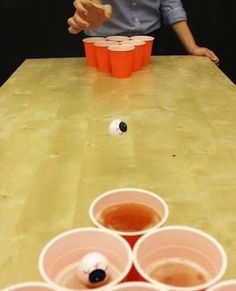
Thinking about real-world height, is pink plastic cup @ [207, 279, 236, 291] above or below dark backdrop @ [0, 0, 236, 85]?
above

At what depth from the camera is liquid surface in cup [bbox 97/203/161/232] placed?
74 centimetres

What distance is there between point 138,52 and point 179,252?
4.53ft

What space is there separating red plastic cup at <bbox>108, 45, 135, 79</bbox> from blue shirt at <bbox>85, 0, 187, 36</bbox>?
47cm

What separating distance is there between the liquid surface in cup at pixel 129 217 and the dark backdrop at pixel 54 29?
260cm

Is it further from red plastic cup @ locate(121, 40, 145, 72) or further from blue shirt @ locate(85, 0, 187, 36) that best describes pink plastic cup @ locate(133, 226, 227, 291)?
blue shirt @ locate(85, 0, 187, 36)

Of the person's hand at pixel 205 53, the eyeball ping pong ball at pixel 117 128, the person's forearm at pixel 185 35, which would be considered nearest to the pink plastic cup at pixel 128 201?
the eyeball ping pong ball at pixel 117 128

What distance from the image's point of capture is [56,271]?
2.15 ft

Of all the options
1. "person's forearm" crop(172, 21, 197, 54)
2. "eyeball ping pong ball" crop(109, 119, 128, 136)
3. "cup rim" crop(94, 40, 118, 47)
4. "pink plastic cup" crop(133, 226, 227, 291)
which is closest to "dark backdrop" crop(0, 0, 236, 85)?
"person's forearm" crop(172, 21, 197, 54)

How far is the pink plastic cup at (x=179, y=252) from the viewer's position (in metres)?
0.64

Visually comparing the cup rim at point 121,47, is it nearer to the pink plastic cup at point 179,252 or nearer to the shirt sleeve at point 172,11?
the shirt sleeve at point 172,11

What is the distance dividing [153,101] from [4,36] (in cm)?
205

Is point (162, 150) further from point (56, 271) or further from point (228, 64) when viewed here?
point (228, 64)

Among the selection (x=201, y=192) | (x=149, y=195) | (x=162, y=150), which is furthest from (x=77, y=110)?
(x=149, y=195)

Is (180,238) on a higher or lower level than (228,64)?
higher
